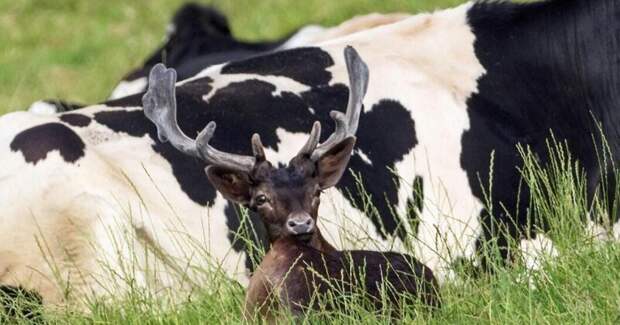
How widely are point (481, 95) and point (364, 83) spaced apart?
1421 mm

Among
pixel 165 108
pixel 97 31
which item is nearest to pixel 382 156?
pixel 165 108

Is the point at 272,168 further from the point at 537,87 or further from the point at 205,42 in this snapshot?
the point at 205,42

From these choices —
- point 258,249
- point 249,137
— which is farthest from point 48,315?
point 249,137

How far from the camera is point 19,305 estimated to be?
6.78 metres

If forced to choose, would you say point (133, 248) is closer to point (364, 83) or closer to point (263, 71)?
point (364, 83)

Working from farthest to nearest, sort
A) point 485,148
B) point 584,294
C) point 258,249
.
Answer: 1. point 485,148
2. point 258,249
3. point 584,294

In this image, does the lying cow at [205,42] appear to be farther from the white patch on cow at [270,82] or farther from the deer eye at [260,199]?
the deer eye at [260,199]

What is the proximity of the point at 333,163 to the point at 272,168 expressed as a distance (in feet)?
1.26

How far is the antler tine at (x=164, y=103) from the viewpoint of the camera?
6.94m

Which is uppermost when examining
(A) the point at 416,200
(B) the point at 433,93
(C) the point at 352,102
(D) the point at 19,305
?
(B) the point at 433,93

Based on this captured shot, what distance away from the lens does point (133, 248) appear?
6.86 m

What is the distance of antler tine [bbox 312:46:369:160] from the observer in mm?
6965

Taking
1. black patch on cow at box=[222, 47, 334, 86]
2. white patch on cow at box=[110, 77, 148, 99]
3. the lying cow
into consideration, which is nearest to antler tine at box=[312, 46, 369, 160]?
black patch on cow at box=[222, 47, 334, 86]

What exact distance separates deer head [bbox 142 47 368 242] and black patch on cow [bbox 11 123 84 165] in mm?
437
